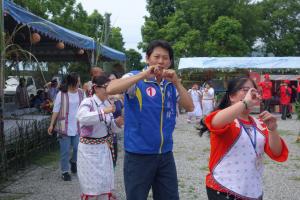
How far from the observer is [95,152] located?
4.92 meters

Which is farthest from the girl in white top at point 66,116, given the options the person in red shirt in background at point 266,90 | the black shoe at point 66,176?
the person in red shirt in background at point 266,90

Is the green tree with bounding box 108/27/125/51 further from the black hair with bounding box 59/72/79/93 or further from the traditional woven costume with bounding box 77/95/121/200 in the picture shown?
the traditional woven costume with bounding box 77/95/121/200

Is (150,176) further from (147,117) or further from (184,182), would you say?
(184,182)

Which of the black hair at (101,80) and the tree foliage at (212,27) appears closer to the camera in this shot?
the black hair at (101,80)

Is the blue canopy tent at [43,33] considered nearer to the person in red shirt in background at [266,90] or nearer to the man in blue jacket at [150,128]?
the man in blue jacket at [150,128]

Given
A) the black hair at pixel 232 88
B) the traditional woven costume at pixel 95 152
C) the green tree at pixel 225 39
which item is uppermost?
the green tree at pixel 225 39

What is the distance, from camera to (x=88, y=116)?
480 cm

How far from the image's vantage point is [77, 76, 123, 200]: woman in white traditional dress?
486 centimetres

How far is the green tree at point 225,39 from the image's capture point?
37.4m

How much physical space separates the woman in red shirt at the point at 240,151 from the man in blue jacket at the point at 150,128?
55 cm

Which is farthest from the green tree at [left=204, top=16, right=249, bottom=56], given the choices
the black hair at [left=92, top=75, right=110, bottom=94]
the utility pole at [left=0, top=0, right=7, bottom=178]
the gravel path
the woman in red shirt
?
the woman in red shirt

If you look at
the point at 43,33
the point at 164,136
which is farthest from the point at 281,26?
the point at 164,136

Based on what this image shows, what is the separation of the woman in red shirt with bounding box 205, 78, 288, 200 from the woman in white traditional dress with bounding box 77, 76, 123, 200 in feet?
6.32

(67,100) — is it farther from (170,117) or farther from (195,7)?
(195,7)
